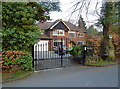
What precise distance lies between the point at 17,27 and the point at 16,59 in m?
Answer: 1.67

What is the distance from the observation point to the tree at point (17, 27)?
5.75 metres

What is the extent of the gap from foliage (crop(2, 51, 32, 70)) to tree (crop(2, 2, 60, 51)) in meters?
0.35

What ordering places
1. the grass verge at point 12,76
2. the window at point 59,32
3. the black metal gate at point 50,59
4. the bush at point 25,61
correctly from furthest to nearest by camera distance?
the window at point 59,32
the black metal gate at point 50,59
the bush at point 25,61
the grass verge at point 12,76

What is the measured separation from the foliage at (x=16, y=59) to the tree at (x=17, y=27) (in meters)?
0.35

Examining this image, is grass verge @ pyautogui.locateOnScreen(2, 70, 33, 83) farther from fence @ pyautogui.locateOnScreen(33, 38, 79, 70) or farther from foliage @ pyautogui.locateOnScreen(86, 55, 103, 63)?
foliage @ pyautogui.locateOnScreen(86, 55, 103, 63)

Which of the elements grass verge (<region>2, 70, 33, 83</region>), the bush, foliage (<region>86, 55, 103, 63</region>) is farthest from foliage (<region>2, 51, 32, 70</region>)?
foliage (<region>86, 55, 103, 63</region>)

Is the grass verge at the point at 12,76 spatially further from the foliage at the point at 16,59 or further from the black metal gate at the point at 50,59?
the black metal gate at the point at 50,59

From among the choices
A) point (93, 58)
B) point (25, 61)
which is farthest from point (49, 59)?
point (93, 58)

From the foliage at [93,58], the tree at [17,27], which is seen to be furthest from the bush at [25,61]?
the foliage at [93,58]

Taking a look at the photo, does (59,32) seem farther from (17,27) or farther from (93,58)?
(17,27)

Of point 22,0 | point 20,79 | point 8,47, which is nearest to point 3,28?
point 8,47

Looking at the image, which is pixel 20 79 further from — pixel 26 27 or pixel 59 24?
pixel 59 24

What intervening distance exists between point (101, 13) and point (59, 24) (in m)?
15.8

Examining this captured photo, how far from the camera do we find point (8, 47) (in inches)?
233
